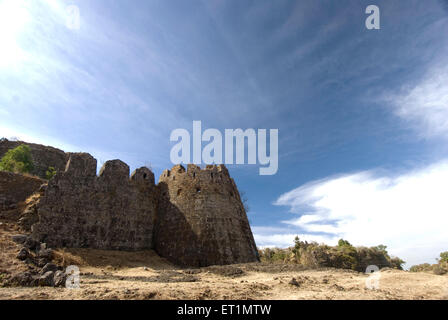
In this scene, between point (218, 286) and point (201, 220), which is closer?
point (218, 286)

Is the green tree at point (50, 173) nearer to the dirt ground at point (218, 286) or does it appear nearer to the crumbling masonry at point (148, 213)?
the crumbling masonry at point (148, 213)

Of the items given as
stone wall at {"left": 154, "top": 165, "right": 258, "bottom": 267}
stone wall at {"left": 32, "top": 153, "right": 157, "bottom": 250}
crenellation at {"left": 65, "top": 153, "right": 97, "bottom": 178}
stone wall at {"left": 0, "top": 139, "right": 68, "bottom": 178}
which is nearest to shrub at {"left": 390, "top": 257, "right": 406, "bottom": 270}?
stone wall at {"left": 154, "top": 165, "right": 258, "bottom": 267}

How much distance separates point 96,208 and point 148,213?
4.39 meters

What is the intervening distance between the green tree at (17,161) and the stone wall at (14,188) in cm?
644

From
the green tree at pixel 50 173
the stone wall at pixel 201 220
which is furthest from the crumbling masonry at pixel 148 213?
the green tree at pixel 50 173

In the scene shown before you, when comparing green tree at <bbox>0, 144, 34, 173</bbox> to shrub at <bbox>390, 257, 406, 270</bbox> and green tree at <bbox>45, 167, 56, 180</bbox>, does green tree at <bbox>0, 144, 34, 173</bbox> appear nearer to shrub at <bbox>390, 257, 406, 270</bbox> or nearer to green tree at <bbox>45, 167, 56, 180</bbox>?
green tree at <bbox>45, 167, 56, 180</bbox>

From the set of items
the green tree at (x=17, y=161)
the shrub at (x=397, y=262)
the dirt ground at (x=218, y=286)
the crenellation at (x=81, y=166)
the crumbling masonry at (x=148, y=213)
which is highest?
the green tree at (x=17, y=161)

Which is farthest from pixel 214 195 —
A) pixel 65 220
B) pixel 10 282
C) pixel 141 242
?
pixel 10 282

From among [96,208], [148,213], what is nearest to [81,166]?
[96,208]

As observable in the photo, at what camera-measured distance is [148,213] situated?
20.5 m

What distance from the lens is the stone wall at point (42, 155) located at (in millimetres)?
26375

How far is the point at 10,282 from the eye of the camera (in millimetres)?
8461

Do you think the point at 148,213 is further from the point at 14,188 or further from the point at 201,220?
the point at 14,188
